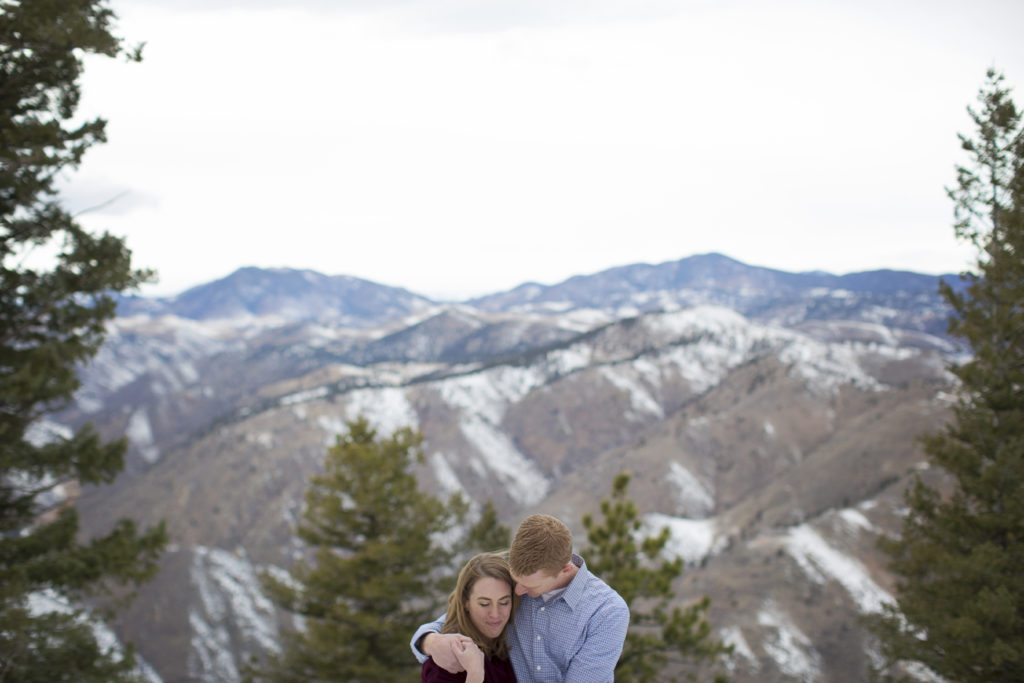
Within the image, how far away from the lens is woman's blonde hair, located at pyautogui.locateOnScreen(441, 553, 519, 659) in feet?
12.2

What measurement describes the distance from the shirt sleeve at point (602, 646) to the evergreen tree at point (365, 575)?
34.1 ft

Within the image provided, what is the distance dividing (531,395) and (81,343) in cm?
18352

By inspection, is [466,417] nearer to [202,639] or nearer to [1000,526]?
[202,639]

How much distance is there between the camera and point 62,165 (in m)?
8.91

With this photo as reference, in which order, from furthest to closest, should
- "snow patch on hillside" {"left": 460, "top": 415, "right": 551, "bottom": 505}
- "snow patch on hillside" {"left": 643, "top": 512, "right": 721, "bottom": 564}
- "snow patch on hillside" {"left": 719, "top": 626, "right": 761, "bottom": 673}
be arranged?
1. "snow patch on hillside" {"left": 460, "top": 415, "right": 551, "bottom": 505}
2. "snow patch on hillside" {"left": 643, "top": 512, "right": 721, "bottom": 564}
3. "snow patch on hillside" {"left": 719, "top": 626, "right": 761, "bottom": 673}

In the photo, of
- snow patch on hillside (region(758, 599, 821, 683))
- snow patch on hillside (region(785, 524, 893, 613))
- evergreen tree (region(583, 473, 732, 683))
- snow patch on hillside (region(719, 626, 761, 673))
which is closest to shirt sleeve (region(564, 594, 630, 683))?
evergreen tree (region(583, 473, 732, 683))

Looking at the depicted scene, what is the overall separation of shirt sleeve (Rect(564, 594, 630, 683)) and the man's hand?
2.24 feet

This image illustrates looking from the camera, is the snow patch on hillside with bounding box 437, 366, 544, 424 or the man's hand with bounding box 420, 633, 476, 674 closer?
the man's hand with bounding box 420, 633, 476, 674

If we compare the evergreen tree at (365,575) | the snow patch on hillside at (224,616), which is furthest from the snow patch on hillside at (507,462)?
the evergreen tree at (365,575)

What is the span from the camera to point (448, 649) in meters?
3.46

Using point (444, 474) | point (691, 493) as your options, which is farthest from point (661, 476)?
point (444, 474)

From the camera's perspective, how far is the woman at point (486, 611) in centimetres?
368

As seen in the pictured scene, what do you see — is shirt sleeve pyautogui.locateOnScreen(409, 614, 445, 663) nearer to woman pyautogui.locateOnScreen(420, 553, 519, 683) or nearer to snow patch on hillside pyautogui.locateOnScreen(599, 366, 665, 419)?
woman pyautogui.locateOnScreen(420, 553, 519, 683)

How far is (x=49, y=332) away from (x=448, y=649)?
959 centimetres
